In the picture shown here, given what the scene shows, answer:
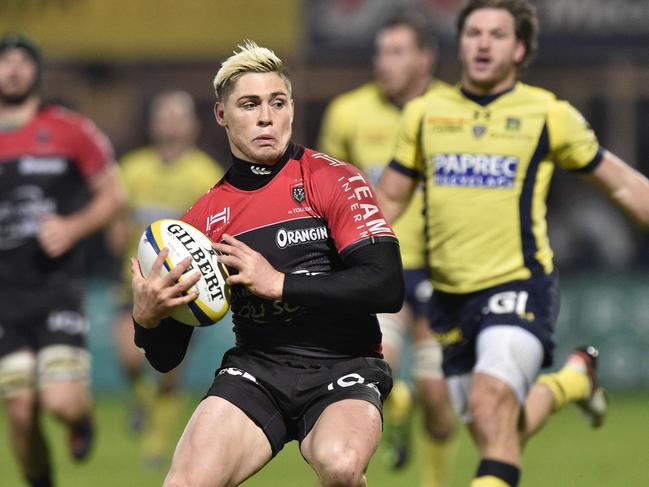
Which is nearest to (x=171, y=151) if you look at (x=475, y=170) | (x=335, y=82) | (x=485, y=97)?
(x=335, y=82)

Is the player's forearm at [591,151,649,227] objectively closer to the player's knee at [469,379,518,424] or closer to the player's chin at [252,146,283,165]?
the player's knee at [469,379,518,424]

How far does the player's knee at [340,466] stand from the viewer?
5.30 metres

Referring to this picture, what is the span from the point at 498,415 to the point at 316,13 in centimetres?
1109

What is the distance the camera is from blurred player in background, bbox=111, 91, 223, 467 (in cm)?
1276

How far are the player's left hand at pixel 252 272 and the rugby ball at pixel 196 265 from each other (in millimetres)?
92

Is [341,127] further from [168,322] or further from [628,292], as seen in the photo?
[628,292]

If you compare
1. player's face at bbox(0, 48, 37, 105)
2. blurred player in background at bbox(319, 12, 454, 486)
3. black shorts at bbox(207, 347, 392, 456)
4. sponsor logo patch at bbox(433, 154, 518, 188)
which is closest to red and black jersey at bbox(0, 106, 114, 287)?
player's face at bbox(0, 48, 37, 105)

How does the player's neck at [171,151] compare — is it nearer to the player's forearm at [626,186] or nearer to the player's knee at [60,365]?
the player's knee at [60,365]

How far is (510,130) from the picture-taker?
705 cm

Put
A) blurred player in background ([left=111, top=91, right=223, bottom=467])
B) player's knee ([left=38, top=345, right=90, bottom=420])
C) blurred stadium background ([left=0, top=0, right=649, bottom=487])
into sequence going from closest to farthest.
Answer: player's knee ([left=38, top=345, right=90, bottom=420]) → blurred player in background ([left=111, top=91, right=223, bottom=467]) → blurred stadium background ([left=0, top=0, right=649, bottom=487])

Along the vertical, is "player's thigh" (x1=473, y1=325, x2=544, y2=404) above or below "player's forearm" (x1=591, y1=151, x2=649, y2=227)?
below

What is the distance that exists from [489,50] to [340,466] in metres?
2.65

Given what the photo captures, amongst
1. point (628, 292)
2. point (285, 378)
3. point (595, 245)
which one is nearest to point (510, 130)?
point (285, 378)

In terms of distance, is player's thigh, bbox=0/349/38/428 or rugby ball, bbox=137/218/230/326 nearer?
rugby ball, bbox=137/218/230/326
